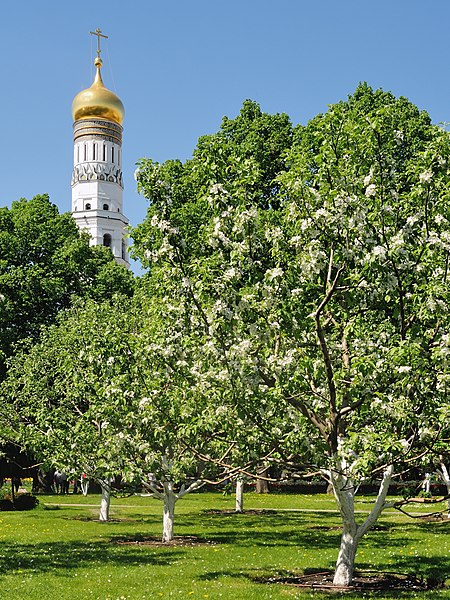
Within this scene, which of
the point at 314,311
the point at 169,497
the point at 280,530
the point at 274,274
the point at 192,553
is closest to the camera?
the point at 274,274

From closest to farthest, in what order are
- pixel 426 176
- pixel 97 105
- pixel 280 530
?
pixel 426 176 → pixel 280 530 → pixel 97 105

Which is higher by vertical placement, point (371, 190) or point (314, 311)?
point (371, 190)

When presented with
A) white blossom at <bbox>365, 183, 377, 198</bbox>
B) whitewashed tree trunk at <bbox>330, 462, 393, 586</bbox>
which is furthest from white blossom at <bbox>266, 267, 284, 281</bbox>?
whitewashed tree trunk at <bbox>330, 462, 393, 586</bbox>

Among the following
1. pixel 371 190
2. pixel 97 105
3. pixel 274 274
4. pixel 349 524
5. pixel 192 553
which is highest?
pixel 97 105

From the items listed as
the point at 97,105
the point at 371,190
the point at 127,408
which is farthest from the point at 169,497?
the point at 97,105

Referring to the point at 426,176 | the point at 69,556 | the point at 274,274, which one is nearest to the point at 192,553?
the point at 69,556

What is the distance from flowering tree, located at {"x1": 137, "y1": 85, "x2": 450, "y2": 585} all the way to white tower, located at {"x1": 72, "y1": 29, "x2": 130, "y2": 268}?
80694mm

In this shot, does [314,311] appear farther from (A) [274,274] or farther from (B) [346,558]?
(B) [346,558]

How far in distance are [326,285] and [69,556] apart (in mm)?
10996

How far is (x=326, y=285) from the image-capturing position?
43.5 ft

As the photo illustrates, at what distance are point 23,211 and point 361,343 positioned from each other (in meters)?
40.2

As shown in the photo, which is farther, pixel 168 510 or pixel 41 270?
pixel 41 270

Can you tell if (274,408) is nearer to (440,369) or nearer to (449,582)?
(440,369)

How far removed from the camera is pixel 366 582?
15719 millimetres
